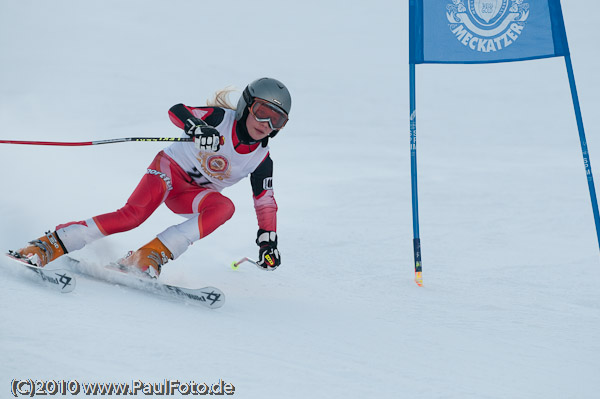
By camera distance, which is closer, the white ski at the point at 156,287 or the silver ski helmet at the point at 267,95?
the white ski at the point at 156,287

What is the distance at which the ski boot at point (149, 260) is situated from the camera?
363 cm

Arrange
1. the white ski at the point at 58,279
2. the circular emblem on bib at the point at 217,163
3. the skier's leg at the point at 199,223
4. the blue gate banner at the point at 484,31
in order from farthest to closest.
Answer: the blue gate banner at the point at 484,31, the circular emblem on bib at the point at 217,163, the skier's leg at the point at 199,223, the white ski at the point at 58,279

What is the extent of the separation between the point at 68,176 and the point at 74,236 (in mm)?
4524

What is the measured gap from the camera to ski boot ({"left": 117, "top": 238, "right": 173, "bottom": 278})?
11.9 feet

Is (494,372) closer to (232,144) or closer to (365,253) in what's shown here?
(232,144)

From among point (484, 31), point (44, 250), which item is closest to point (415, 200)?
point (484, 31)

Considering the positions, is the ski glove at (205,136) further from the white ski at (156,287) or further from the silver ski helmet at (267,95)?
the white ski at (156,287)

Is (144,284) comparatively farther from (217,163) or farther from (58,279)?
(217,163)

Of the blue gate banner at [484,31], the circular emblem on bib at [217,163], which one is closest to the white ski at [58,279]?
the circular emblem on bib at [217,163]

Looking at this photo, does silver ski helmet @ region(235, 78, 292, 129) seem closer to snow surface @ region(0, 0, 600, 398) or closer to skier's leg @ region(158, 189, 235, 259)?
skier's leg @ region(158, 189, 235, 259)

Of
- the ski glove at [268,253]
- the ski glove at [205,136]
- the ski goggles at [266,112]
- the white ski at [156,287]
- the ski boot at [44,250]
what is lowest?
the white ski at [156,287]

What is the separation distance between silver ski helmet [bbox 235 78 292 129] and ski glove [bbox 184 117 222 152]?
11.7 inches

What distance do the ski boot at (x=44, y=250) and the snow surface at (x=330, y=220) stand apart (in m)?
0.23

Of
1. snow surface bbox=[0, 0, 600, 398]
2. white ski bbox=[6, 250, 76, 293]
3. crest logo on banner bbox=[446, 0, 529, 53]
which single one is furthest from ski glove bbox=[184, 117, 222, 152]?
crest logo on banner bbox=[446, 0, 529, 53]
